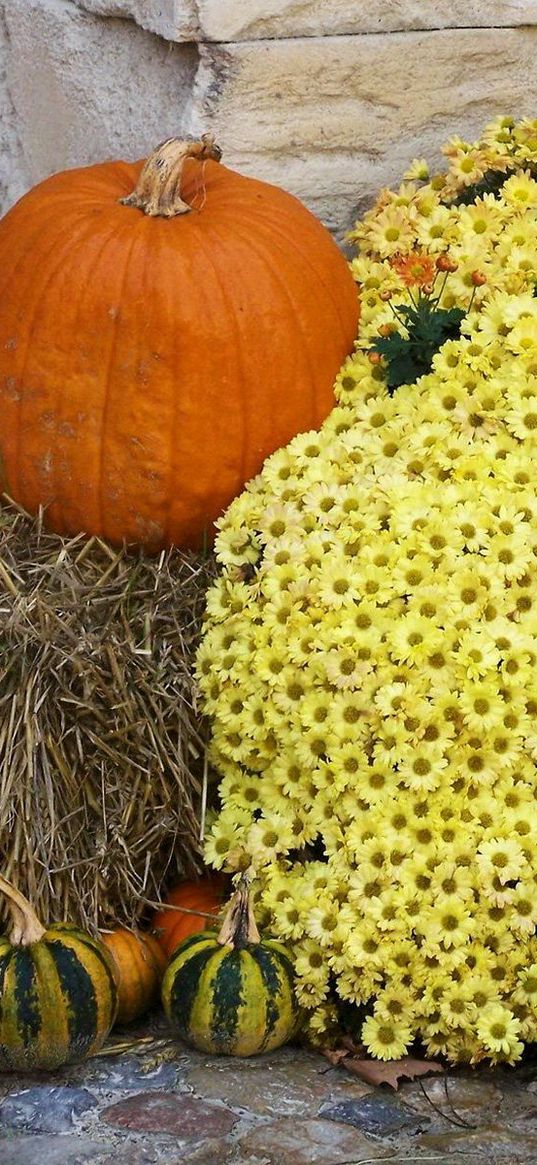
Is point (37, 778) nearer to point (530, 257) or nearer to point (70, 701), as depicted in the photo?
point (70, 701)

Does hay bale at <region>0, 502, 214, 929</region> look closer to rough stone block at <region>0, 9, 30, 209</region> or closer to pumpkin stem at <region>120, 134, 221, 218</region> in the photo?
pumpkin stem at <region>120, 134, 221, 218</region>

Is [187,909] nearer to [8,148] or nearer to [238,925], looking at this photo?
[238,925]

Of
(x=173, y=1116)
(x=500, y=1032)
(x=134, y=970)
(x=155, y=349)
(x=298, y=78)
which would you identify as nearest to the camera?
(x=173, y=1116)

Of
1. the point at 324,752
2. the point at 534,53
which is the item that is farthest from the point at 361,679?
the point at 534,53

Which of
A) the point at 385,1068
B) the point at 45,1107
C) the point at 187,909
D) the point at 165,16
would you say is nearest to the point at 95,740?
the point at 187,909

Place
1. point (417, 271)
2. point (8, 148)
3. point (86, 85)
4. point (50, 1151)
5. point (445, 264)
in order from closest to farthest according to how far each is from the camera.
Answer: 1. point (50, 1151)
2. point (445, 264)
3. point (417, 271)
4. point (86, 85)
5. point (8, 148)

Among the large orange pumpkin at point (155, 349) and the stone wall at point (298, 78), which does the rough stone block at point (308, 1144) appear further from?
the stone wall at point (298, 78)
